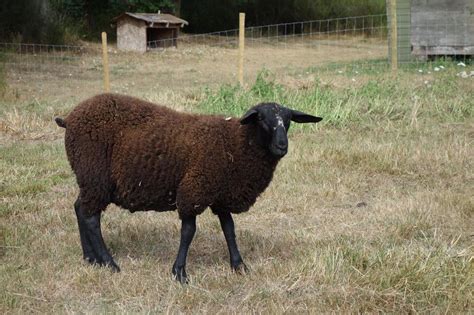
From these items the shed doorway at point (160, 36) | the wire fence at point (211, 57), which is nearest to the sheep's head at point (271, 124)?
the wire fence at point (211, 57)

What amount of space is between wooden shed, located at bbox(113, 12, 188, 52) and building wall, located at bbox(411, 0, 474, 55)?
9.92 meters

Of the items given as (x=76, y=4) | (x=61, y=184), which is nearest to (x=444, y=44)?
(x=61, y=184)

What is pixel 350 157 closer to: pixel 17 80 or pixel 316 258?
pixel 316 258

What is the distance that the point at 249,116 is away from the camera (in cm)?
473

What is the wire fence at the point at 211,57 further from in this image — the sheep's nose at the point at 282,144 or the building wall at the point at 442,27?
the sheep's nose at the point at 282,144

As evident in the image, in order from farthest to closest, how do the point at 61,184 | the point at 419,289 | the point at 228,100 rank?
the point at 228,100
the point at 61,184
the point at 419,289

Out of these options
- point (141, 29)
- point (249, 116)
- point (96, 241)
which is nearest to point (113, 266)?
point (96, 241)

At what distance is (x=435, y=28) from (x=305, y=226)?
12.9 meters

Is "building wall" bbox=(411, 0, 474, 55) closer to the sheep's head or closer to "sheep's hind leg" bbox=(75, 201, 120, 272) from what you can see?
the sheep's head

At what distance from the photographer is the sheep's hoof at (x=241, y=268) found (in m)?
4.90

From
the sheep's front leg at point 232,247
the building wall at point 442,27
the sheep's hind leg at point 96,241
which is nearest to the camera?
the sheep's front leg at point 232,247

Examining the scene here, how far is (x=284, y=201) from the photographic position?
670 centimetres

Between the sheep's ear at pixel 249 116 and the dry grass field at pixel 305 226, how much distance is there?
108cm

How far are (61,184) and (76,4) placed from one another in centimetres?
2337
